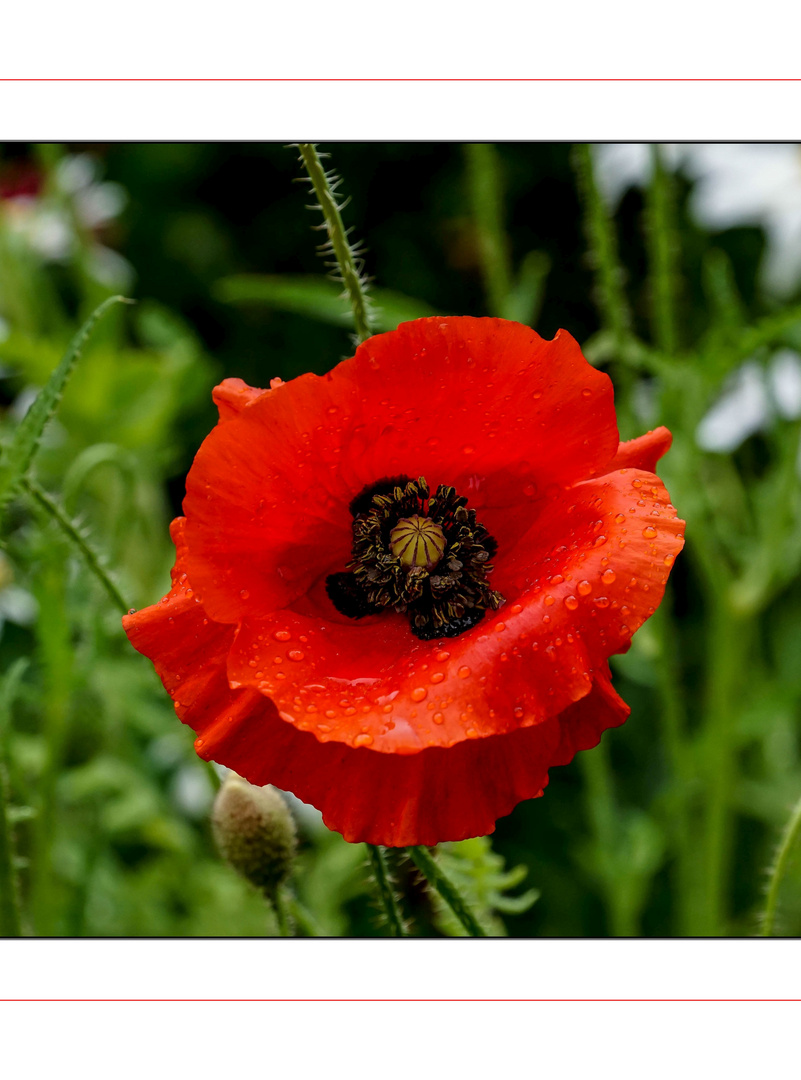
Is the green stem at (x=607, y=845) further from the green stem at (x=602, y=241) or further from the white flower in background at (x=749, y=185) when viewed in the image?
the white flower in background at (x=749, y=185)

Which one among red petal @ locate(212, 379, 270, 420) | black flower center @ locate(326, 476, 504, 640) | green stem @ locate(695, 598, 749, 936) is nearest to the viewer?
red petal @ locate(212, 379, 270, 420)

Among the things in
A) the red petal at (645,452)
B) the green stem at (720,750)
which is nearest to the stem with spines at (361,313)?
the red petal at (645,452)

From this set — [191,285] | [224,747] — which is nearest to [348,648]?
[224,747]

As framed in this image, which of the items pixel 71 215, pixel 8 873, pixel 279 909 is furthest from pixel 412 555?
pixel 71 215

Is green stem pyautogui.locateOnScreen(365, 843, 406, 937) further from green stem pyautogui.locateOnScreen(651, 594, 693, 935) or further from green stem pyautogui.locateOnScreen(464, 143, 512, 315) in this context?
green stem pyautogui.locateOnScreen(464, 143, 512, 315)

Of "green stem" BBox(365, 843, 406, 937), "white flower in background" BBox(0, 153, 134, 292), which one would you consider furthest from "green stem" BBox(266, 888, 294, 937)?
"white flower in background" BBox(0, 153, 134, 292)
